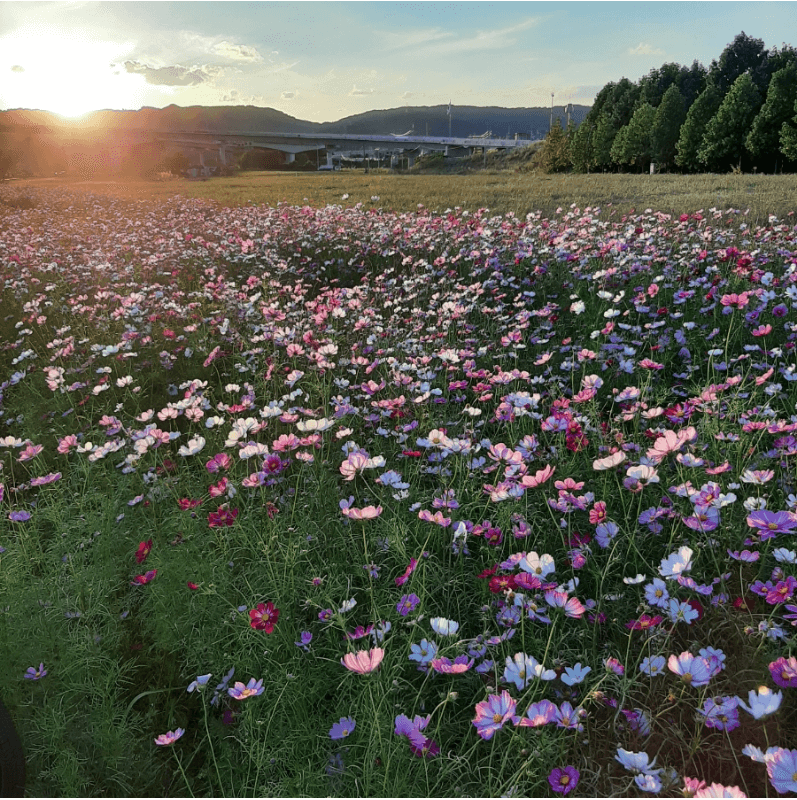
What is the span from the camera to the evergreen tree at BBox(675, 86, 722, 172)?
3052 cm

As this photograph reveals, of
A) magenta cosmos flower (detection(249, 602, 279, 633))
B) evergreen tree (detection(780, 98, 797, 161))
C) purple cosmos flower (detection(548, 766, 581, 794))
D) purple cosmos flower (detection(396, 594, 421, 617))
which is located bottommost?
purple cosmos flower (detection(548, 766, 581, 794))

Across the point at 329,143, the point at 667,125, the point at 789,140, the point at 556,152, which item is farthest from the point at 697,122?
the point at 329,143

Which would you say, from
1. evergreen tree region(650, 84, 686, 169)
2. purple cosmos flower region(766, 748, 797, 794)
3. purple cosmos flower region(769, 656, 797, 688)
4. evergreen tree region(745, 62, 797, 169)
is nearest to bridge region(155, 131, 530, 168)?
evergreen tree region(650, 84, 686, 169)

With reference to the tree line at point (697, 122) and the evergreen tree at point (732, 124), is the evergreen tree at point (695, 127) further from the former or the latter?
the evergreen tree at point (732, 124)

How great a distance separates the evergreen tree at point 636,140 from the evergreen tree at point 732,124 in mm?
4021

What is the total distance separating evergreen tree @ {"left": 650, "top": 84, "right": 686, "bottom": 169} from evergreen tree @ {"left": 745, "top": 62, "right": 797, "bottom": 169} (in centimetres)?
473

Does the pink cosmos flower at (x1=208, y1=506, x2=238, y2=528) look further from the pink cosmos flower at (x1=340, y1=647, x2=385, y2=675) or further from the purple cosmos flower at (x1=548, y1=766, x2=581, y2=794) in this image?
the purple cosmos flower at (x1=548, y1=766, x2=581, y2=794)

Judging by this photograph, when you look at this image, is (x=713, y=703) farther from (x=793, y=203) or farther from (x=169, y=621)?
(x=793, y=203)

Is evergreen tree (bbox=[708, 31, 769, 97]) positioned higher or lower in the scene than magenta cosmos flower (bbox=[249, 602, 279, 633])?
higher

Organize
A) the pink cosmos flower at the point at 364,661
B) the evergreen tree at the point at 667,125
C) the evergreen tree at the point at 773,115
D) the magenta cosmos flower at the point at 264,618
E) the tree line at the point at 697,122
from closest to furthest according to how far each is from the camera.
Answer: the pink cosmos flower at the point at 364,661
the magenta cosmos flower at the point at 264,618
the evergreen tree at the point at 773,115
the tree line at the point at 697,122
the evergreen tree at the point at 667,125

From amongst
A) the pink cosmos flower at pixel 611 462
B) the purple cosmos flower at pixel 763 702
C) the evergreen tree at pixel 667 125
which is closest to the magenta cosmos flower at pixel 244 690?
the purple cosmos flower at pixel 763 702

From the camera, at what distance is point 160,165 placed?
3875 cm

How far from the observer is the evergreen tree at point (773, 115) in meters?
27.1

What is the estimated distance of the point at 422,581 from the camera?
1896 mm
